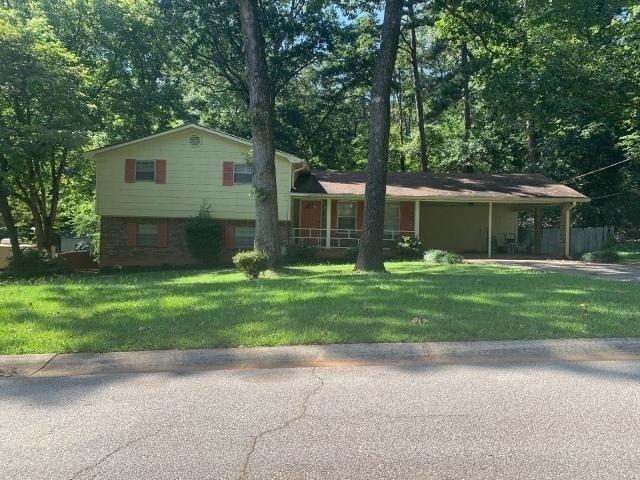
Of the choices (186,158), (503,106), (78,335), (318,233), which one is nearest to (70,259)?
(186,158)

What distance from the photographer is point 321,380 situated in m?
5.55

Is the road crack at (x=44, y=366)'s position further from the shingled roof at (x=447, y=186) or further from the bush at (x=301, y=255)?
the shingled roof at (x=447, y=186)

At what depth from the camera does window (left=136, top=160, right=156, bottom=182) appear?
24953 millimetres

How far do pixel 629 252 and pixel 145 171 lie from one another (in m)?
22.6

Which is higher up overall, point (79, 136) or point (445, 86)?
point (445, 86)

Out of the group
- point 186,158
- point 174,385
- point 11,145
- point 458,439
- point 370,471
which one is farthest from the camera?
point 186,158

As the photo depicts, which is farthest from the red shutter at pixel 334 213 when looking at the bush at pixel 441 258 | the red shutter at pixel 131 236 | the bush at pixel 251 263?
the bush at pixel 251 263

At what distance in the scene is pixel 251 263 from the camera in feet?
47.7

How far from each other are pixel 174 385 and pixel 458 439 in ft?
9.09

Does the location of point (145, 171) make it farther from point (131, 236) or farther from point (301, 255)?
point (301, 255)

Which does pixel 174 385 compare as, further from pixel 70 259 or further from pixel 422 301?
pixel 70 259

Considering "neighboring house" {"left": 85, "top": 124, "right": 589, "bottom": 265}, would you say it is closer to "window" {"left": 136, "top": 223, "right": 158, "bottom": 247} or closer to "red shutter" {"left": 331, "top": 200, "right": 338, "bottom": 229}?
"window" {"left": 136, "top": 223, "right": 158, "bottom": 247}

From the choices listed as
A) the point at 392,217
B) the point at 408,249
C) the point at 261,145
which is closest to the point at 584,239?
the point at 392,217

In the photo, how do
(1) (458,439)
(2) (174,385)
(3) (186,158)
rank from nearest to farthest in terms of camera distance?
(1) (458,439) < (2) (174,385) < (3) (186,158)
